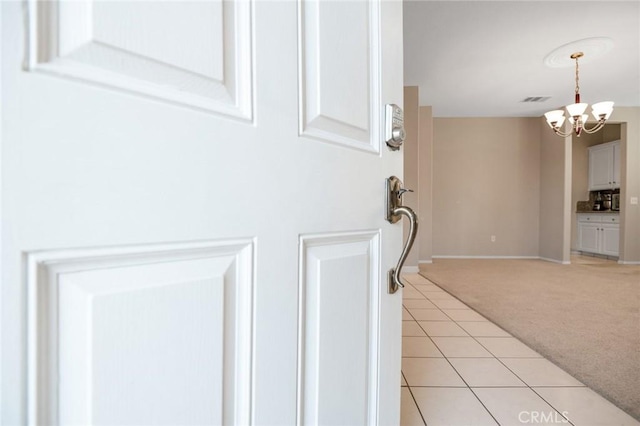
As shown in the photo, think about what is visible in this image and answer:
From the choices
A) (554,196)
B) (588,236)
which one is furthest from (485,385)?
(588,236)

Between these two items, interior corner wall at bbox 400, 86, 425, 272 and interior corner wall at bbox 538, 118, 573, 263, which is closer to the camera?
interior corner wall at bbox 400, 86, 425, 272

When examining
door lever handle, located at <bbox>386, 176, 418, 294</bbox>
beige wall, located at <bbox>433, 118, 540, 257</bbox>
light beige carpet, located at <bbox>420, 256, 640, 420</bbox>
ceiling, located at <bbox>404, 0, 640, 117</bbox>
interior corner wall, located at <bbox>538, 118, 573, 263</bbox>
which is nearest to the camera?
door lever handle, located at <bbox>386, 176, 418, 294</bbox>

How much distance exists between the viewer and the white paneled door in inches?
10.4

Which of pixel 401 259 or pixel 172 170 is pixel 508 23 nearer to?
pixel 401 259

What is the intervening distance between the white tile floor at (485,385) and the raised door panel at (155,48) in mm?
1446

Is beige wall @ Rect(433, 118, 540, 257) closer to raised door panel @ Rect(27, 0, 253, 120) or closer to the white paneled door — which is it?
the white paneled door

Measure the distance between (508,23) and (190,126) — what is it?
3877 mm

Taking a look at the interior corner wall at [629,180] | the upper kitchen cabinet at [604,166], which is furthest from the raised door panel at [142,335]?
the upper kitchen cabinet at [604,166]

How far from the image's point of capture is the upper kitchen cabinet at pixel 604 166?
6230 mm

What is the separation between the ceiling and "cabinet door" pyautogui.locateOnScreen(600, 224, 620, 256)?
7.16ft

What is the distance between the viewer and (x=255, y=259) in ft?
1.40

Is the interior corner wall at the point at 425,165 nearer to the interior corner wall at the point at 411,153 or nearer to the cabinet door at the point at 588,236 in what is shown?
the interior corner wall at the point at 411,153

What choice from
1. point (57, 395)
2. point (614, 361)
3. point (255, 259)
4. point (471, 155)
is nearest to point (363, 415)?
point (255, 259)

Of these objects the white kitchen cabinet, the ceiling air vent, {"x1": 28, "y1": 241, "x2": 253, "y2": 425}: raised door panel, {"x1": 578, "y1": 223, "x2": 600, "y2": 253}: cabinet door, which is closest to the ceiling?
the ceiling air vent
